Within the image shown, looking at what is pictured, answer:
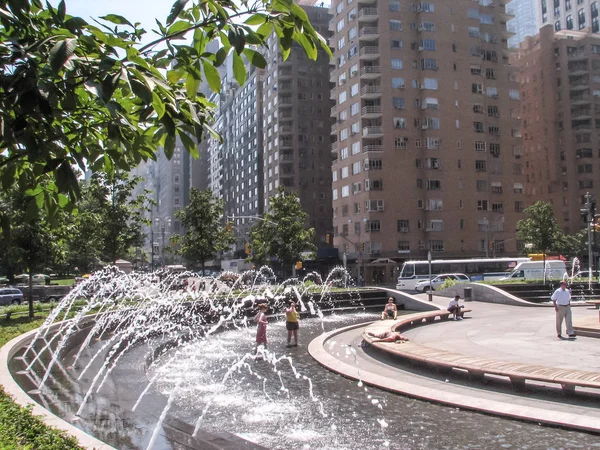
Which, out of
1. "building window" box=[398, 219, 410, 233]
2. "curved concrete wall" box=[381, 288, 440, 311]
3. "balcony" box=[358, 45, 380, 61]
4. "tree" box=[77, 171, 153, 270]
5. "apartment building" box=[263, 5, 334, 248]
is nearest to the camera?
"curved concrete wall" box=[381, 288, 440, 311]

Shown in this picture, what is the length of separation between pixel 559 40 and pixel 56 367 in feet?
327

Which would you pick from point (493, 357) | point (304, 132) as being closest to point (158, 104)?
point (493, 357)

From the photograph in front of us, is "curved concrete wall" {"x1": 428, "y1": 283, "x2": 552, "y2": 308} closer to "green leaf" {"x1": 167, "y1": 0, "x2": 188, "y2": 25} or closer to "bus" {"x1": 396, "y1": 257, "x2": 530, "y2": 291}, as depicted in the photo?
"bus" {"x1": 396, "y1": 257, "x2": 530, "y2": 291}

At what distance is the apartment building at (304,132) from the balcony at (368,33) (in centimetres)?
2226

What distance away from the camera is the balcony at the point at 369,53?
69312mm

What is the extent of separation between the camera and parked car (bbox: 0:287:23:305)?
128ft

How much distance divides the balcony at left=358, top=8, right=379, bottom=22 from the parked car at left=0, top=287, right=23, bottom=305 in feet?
169

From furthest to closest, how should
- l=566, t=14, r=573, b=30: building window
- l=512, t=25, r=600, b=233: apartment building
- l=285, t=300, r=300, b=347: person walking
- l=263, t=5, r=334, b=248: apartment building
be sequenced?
l=566, t=14, r=573, b=30: building window → l=263, t=5, r=334, b=248: apartment building → l=512, t=25, r=600, b=233: apartment building → l=285, t=300, r=300, b=347: person walking

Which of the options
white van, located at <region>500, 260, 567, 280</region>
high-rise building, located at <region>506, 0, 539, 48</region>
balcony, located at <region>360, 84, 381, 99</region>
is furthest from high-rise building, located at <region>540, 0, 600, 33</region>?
high-rise building, located at <region>506, 0, 539, 48</region>

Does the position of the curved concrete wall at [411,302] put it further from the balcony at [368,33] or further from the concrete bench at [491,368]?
the balcony at [368,33]

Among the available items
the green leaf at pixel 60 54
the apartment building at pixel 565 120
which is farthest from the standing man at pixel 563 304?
the apartment building at pixel 565 120

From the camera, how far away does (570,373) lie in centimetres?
955

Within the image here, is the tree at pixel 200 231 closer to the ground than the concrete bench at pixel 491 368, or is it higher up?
higher up

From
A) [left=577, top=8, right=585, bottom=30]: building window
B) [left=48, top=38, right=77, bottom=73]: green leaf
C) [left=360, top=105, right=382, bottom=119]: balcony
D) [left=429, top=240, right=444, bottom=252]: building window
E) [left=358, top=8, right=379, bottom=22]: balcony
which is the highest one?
[left=577, top=8, right=585, bottom=30]: building window
